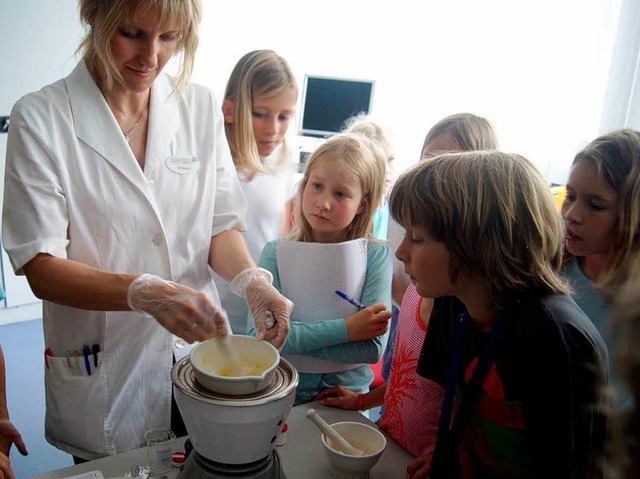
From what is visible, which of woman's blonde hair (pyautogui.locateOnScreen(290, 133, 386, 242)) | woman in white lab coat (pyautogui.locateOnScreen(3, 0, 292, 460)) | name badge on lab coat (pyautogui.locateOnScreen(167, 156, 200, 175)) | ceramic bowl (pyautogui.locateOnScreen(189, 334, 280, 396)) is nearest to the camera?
ceramic bowl (pyautogui.locateOnScreen(189, 334, 280, 396))

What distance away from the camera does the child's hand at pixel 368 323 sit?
1.44m

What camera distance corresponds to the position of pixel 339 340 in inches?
56.9

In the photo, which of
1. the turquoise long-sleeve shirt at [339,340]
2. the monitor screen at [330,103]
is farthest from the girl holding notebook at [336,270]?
the monitor screen at [330,103]

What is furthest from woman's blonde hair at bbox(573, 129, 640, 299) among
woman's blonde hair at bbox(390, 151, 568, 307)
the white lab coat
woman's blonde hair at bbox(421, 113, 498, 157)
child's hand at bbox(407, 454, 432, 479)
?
the white lab coat

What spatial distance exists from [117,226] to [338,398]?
68cm

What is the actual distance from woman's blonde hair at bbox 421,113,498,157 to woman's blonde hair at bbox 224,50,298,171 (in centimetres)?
59

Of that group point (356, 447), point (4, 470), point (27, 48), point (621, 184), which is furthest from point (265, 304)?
point (27, 48)

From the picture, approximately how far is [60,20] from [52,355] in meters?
3.07

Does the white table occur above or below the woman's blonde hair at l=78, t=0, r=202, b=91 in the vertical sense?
below

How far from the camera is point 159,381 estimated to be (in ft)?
4.44

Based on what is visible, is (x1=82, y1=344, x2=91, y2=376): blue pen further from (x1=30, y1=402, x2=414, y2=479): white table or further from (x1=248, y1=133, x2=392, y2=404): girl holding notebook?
(x1=248, y1=133, x2=392, y2=404): girl holding notebook

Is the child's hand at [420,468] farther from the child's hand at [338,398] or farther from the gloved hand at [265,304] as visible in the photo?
the gloved hand at [265,304]

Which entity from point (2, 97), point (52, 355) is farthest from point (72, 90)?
point (2, 97)

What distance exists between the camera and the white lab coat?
3.92 ft
